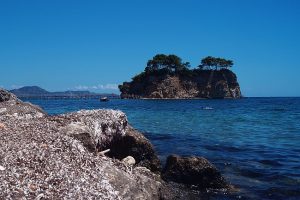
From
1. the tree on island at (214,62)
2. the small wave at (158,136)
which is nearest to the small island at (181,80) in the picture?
the tree on island at (214,62)

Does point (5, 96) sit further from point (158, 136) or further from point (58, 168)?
point (158, 136)

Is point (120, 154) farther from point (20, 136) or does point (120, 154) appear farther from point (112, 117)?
point (20, 136)

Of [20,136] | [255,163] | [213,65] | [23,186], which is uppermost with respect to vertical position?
[213,65]

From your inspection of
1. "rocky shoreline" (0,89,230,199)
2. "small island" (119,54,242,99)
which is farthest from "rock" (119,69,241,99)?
"rocky shoreline" (0,89,230,199)

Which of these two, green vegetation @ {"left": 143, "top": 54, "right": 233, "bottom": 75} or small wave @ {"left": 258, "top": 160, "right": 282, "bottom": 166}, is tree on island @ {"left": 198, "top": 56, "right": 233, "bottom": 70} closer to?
green vegetation @ {"left": 143, "top": 54, "right": 233, "bottom": 75}

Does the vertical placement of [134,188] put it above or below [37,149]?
below

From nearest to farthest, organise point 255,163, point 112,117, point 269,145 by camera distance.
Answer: point 112,117
point 255,163
point 269,145

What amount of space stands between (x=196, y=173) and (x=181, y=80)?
484 ft

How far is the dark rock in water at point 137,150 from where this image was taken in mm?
20188

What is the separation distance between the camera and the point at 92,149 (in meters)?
14.7

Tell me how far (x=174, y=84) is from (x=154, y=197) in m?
148

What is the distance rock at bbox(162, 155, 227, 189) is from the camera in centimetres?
1809

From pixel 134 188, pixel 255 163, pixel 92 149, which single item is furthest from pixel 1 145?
pixel 255 163

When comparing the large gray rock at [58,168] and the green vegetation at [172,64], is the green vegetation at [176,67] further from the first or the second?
the large gray rock at [58,168]
